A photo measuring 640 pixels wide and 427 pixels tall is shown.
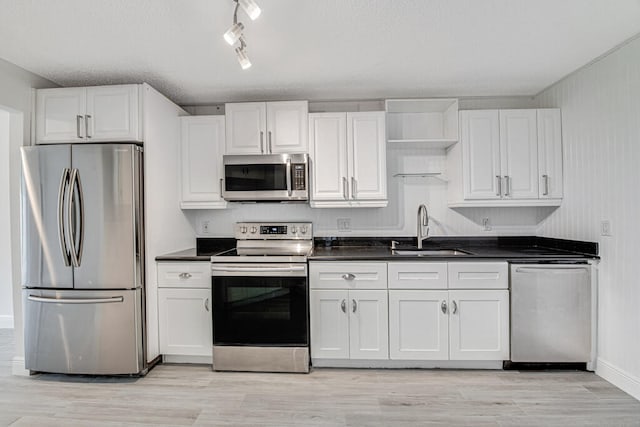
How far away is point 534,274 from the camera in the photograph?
257cm

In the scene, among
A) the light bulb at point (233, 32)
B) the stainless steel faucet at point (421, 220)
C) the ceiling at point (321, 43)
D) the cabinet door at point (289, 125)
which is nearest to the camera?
the light bulb at point (233, 32)

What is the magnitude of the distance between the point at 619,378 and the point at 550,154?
1768mm

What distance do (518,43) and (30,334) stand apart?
162 inches

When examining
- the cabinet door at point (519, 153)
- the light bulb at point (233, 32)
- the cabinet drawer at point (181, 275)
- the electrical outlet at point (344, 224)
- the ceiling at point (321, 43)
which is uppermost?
the ceiling at point (321, 43)

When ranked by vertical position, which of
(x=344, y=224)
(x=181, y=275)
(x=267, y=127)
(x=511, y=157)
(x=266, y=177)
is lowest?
(x=181, y=275)

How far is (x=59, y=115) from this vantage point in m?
2.66

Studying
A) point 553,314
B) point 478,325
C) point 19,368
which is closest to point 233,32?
point 478,325

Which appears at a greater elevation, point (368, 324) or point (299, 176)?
point (299, 176)

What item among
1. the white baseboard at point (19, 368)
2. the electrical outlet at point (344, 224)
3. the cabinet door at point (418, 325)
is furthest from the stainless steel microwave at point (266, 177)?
the white baseboard at point (19, 368)

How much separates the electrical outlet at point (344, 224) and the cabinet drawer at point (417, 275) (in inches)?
31.7

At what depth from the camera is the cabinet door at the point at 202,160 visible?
122 inches

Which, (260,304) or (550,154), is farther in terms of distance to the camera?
(550,154)

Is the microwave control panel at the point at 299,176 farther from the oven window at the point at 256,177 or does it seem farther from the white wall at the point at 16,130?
the white wall at the point at 16,130

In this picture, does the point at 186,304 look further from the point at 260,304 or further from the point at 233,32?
the point at 233,32
